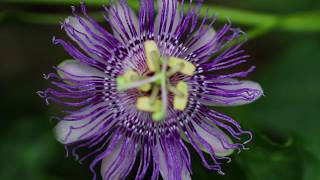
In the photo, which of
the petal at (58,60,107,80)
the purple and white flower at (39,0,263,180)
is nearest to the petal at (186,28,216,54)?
the purple and white flower at (39,0,263,180)

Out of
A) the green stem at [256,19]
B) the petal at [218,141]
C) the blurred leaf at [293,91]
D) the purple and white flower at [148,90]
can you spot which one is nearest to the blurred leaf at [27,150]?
the green stem at [256,19]

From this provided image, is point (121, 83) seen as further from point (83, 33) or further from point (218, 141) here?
point (218, 141)

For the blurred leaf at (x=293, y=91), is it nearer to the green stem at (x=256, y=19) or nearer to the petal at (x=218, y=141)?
→ the green stem at (x=256, y=19)

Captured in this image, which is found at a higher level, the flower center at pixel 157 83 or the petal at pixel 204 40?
the petal at pixel 204 40

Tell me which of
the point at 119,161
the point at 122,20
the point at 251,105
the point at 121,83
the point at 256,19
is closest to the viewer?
the point at 121,83

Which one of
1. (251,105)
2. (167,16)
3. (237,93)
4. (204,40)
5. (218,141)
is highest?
(167,16)

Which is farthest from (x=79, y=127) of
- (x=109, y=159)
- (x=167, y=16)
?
(x=167, y=16)

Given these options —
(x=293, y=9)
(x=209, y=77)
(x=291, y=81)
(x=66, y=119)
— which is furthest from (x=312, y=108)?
(x=66, y=119)
